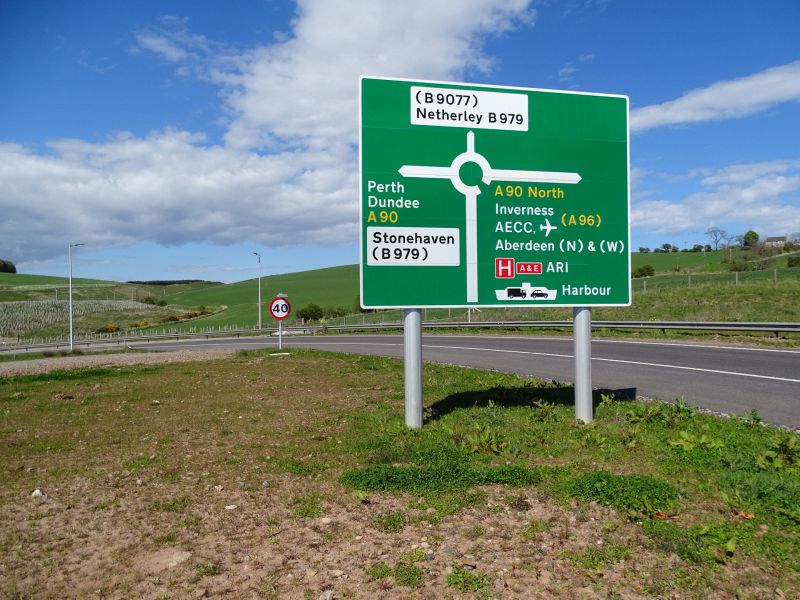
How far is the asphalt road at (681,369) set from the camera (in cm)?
958

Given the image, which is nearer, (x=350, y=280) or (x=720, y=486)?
(x=720, y=486)

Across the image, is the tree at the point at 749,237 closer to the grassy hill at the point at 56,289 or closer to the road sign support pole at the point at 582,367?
the road sign support pole at the point at 582,367

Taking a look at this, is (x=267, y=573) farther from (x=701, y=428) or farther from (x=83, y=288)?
(x=83, y=288)

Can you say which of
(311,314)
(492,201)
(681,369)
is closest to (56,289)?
(311,314)

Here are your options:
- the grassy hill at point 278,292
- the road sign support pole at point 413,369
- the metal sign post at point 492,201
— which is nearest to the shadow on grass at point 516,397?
the road sign support pole at point 413,369

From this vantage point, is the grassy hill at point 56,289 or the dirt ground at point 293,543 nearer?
the dirt ground at point 293,543

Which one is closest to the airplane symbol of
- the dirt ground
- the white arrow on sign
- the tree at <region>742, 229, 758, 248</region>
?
the white arrow on sign

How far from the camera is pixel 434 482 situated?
5344 millimetres

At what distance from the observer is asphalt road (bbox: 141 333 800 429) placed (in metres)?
9.58

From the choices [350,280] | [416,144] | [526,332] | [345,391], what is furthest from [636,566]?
[350,280]

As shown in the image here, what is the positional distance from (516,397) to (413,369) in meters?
2.61

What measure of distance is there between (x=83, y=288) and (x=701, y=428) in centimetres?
12530

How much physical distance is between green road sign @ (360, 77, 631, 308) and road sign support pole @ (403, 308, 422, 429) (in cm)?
27

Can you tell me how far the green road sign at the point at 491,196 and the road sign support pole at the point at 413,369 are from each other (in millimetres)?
271
